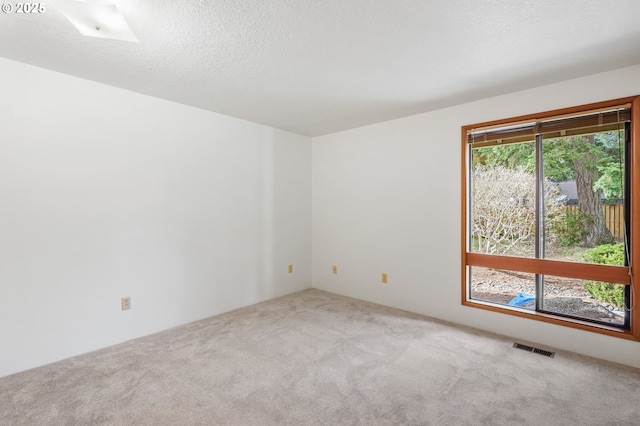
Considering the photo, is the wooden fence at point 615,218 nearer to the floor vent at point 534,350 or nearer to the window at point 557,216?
the window at point 557,216

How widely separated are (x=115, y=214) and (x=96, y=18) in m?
1.66

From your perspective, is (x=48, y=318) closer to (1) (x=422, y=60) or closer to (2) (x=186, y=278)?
(2) (x=186, y=278)

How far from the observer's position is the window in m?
2.40

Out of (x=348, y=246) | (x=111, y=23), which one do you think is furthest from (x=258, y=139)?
(x=111, y=23)

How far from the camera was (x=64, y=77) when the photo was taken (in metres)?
2.43

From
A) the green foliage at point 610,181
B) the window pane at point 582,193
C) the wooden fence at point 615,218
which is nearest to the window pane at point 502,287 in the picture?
the window pane at point 582,193

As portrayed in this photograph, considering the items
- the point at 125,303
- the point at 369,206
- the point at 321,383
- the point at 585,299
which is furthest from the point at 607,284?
the point at 125,303

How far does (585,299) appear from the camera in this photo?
261cm

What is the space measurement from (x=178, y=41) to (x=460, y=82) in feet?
7.46

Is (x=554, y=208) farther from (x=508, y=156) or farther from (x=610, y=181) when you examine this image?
(x=508, y=156)

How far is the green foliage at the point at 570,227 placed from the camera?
8.52 ft

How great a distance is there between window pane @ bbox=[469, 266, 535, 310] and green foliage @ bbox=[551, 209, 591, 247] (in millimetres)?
444

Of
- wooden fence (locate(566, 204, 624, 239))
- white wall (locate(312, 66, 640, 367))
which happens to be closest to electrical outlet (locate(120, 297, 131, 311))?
white wall (locate(312, 66, 640, 367))

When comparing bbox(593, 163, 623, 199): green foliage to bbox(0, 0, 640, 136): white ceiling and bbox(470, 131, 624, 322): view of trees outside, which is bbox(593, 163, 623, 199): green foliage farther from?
bbox(0, 0, 640, 136): white ceiling
